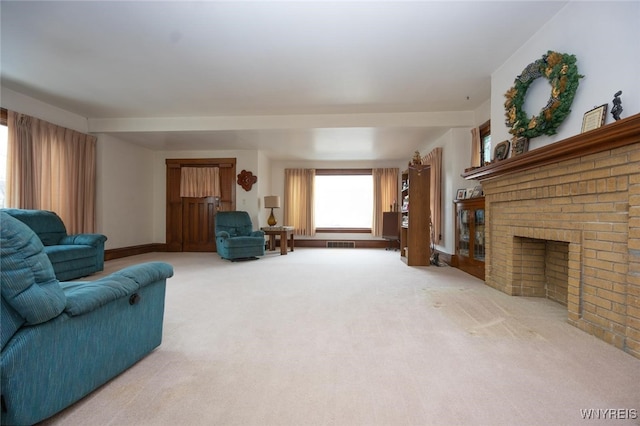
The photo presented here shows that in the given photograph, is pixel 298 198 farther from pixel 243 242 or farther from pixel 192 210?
pixel 243 242

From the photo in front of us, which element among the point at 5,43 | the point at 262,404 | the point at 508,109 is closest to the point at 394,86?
the point at 508,109

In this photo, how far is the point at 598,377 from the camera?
5.28 ft

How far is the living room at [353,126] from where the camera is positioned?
7.16 feet

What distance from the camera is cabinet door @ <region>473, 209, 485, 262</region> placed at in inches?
163

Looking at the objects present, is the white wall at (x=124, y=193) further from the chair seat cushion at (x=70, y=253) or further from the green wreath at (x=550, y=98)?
Answer: the green wreath at (x=550, y=98)

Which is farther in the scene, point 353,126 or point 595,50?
point 353,126

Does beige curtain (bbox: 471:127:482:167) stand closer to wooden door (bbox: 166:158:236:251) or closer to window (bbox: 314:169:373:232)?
window (bbox: 314:169:373:232)

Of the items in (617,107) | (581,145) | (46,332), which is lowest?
(46,332)

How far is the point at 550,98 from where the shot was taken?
2.67 meters

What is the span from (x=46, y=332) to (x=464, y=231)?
4846 millimetres

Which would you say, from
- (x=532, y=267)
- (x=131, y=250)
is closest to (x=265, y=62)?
(x=532, y=267)

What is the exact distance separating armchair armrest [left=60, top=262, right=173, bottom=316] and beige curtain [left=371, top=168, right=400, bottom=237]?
6895 mm

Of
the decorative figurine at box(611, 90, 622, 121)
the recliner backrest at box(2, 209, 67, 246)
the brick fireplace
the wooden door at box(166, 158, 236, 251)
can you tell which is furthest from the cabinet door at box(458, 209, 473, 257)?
the recliner backrest at box(2, 209, 67, 246)

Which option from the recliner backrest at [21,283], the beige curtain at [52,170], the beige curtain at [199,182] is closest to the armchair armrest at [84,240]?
the beige curtain at [52,170]
